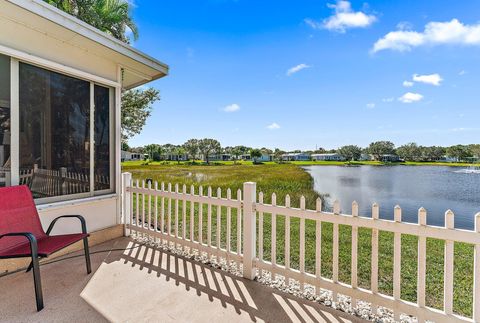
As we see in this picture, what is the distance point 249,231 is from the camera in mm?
2639

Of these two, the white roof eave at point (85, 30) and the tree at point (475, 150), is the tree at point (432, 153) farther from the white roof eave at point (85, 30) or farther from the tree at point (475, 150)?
the white roof eave at point (85, 30)

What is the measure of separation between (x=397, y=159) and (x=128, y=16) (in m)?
74.2

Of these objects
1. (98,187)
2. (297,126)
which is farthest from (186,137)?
(98,187)

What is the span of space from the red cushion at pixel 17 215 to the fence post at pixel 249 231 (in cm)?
221

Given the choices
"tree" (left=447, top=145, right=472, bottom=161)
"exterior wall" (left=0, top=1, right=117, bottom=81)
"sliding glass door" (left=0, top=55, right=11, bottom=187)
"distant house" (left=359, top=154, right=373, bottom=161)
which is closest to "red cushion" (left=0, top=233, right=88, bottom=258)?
"sliding glass door" (left=0, top=55, right=11, bottom=187)

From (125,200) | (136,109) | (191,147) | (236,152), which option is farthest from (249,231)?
(236,152)

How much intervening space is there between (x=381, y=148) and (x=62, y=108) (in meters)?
78.2

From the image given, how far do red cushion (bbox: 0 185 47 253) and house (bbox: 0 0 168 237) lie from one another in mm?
281

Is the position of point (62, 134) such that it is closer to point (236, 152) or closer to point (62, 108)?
point (62, 108)

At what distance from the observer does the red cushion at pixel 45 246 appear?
81.5 inches

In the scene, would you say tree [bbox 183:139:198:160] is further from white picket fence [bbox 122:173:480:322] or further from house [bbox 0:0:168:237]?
white picket fence [bbox 122:173:480:322]

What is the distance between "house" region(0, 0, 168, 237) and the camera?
106 inches

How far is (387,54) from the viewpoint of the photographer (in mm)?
9969

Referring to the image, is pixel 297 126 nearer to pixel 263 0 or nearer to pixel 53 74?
pixel 263 0
